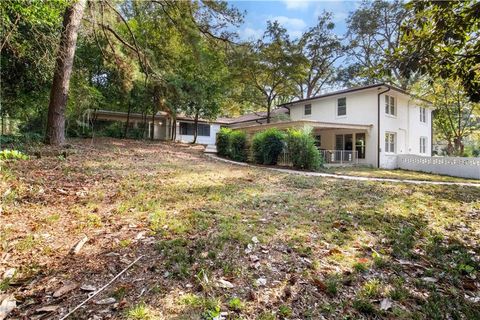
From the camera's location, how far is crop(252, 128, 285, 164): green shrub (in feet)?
48.0

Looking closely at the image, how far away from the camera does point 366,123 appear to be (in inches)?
739

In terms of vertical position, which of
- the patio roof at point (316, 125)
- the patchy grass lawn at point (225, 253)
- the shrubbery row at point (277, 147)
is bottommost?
the patchy grass lawn at point (225, 253)

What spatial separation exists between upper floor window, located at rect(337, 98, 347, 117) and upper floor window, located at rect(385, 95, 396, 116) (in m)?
2.66

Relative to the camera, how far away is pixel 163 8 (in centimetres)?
1339

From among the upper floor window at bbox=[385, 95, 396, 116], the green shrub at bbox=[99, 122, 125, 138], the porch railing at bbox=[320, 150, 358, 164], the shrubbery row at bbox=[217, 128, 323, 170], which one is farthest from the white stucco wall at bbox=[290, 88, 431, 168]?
the green shrub at bbox=[99, 122, 125, 138]

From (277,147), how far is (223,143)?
5.17m

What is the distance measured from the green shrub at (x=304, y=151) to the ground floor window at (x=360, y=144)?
7265mm

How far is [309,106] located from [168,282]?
71.5 ft

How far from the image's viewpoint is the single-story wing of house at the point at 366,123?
1822cm

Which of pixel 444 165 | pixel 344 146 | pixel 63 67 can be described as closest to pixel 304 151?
pixel 344 146

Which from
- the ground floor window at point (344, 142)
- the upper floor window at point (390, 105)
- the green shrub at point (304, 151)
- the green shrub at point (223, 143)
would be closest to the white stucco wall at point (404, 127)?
the upper floor window at point (390, 105)

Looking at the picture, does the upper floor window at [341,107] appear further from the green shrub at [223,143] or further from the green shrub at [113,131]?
the green shrub at [113,131]

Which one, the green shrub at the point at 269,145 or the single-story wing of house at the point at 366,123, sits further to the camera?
the single-story wing of house at the point at 366,123

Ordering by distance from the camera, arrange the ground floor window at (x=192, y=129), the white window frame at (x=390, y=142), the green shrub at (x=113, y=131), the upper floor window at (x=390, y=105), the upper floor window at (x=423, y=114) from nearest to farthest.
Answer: the upper floor window at (x=390, y=105) → the white window frame at (x=390, y=142) → the upper floor window at (x=423, y=114) → the green shrub at (x=113, y=131) → the ground floor window at (x=192, y=129)
